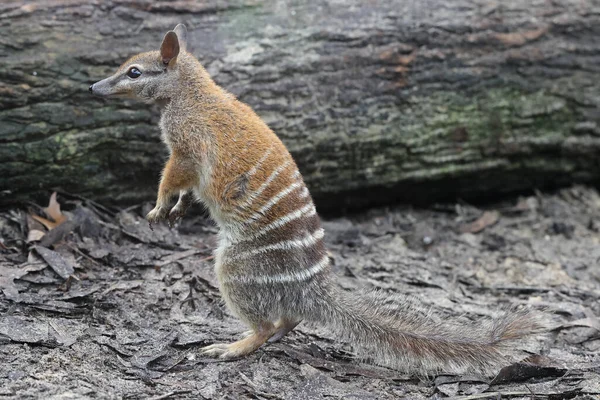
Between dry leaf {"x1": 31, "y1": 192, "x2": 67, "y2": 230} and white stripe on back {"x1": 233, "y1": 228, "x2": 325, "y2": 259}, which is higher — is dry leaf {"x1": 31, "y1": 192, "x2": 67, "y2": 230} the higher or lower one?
the lower one

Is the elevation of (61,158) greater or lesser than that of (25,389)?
greater

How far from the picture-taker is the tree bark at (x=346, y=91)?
21.4 feet

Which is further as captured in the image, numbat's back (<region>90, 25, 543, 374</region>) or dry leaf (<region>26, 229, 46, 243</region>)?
dry leaf (<region>26, 229, 46, 243</region>)

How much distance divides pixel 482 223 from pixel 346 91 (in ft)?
7.37

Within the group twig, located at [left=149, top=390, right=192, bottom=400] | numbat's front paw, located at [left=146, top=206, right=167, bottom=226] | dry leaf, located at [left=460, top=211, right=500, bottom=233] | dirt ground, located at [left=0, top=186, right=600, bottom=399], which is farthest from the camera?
dry leaf, located at [left=460, top=211, right=500, bottom=233]

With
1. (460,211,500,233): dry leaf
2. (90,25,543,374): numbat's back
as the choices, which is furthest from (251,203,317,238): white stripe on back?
(460,211,500,233): dry leaf

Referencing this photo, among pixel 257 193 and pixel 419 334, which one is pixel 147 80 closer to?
pixel 257 193

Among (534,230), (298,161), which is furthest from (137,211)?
(534,230)

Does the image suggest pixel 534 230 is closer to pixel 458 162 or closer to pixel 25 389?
pixel 458 162

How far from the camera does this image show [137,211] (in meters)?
7.12

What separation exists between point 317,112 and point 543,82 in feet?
8.66

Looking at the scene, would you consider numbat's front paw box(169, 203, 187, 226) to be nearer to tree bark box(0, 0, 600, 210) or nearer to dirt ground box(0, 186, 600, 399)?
dirt ground box(0, 186, 600, 399)

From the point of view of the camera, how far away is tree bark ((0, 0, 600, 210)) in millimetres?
6516

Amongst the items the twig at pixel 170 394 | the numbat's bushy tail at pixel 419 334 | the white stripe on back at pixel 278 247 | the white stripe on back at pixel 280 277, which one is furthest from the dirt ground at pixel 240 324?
the white stripe on back at pixel 278 247
